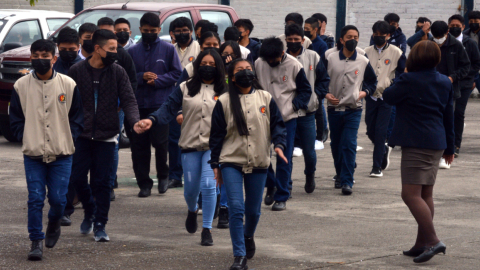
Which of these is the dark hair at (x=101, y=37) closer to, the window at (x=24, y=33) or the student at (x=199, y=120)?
the student at (x=199, y=120)

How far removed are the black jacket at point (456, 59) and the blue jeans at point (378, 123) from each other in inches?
56.6

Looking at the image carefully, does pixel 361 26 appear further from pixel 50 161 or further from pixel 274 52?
pixel 50 161

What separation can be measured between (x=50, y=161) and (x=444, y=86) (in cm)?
314

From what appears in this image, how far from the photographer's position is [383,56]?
1033 centimetres

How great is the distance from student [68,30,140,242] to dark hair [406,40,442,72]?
236cm

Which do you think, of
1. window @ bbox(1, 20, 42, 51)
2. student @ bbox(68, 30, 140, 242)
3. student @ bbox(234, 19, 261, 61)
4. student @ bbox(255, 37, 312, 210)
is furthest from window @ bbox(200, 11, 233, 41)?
student @ bbox(68, 30, 140, 242)

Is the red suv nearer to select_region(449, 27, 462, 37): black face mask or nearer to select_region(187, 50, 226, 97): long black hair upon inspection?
select_region(449, 27, 462, 37): black face mask

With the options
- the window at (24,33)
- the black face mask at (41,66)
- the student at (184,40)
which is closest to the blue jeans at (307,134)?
the student at (184,40)

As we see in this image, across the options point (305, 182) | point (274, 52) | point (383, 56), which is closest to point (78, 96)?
point (274, 52)

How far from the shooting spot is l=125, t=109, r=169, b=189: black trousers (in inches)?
354

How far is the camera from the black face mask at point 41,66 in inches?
246

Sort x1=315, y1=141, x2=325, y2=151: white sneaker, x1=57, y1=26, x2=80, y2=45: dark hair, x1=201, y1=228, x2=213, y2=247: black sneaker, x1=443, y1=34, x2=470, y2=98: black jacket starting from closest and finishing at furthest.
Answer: x1=201, y1=228, x2=213, y2=247: black sneaker, x1=57, y1=26, x2=80, y2=45: dark hair, x1=443, y1=34, x2=470, y2=98: black jacket, x1=315, y1=141, x2=325, y2=151: white sneaker

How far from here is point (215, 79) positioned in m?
6.80

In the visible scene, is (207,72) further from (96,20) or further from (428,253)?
(96,20)
